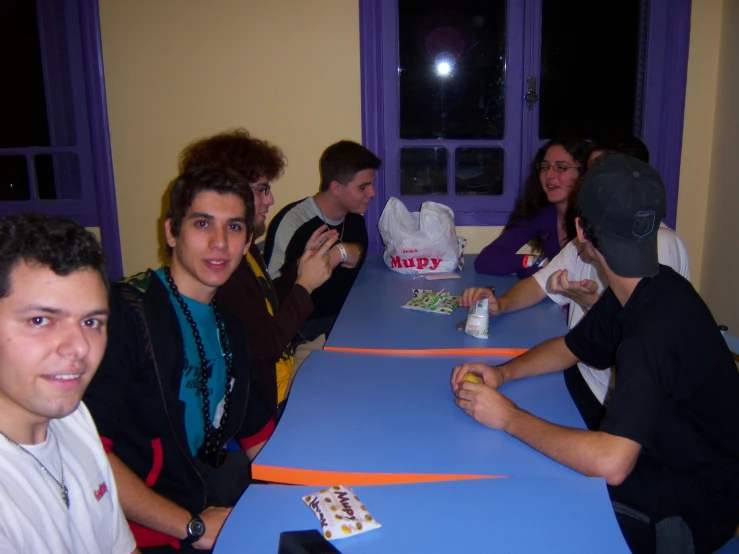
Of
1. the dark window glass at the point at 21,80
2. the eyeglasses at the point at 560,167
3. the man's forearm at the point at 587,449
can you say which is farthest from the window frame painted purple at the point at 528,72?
the man's forearm at the point at 587,449

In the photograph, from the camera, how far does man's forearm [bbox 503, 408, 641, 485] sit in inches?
47.1

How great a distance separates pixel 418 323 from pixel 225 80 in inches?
82.0

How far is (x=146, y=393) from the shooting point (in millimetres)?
1427

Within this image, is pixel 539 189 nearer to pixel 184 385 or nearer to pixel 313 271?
pixel 313 271

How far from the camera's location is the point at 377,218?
360 cm

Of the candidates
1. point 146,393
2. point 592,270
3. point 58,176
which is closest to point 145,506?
point 146,393

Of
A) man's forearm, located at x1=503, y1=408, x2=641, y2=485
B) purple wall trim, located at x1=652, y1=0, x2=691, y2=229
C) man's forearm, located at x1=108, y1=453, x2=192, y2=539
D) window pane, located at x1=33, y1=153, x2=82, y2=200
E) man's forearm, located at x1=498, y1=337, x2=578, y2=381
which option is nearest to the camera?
man's forearm, located at x1=503, y1=408, x2=641, y2=485

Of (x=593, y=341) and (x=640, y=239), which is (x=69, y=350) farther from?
(x=593, y=341)

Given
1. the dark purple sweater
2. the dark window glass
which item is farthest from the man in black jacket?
the dark window glass

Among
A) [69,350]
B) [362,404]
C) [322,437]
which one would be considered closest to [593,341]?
[362,404]

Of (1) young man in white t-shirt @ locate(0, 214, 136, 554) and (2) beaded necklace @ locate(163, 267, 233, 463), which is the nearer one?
(1) young man in white t-shirt @ locate(0, 214, 136, 554)

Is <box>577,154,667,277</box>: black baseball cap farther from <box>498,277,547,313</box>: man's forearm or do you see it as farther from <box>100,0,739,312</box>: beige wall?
<box>100,0,739,312</box>: beige wall

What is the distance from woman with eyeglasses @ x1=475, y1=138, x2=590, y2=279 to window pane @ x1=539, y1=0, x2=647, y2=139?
21.6 inches

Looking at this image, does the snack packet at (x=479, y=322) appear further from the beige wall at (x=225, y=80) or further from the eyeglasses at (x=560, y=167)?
the beige wall at (x=225, y=80)
